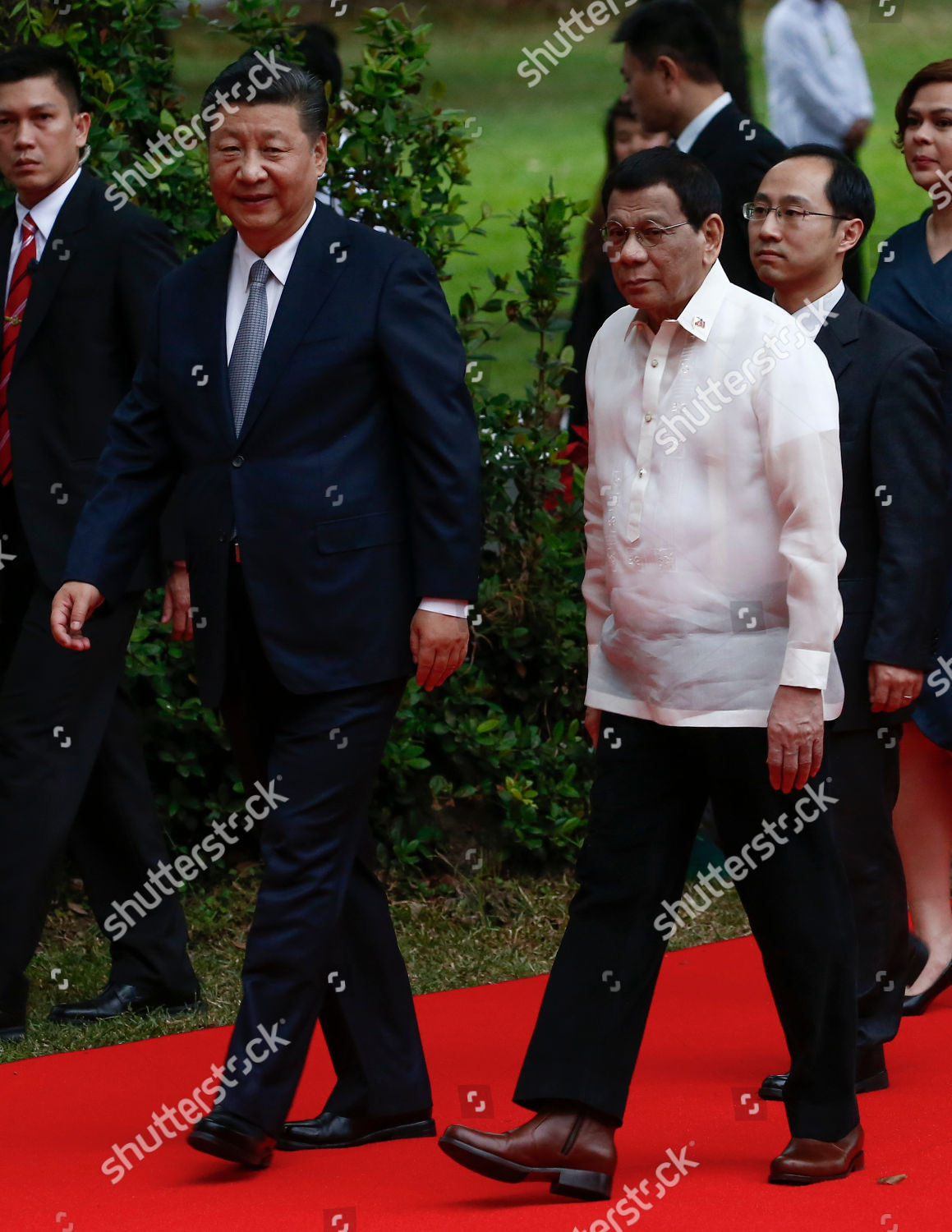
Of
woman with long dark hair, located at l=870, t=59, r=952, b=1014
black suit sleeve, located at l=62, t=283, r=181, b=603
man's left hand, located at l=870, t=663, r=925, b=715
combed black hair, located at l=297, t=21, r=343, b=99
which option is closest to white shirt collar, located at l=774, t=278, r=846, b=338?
woman with long dark hair, located at l=870, t=59, r=952, b=1014

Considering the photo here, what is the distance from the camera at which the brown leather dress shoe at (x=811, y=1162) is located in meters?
3.29

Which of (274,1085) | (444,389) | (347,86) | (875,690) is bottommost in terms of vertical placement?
(274,1085)

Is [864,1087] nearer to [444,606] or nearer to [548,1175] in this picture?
[548,1175]

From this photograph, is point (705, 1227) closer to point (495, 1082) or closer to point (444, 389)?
point (495, 1082)

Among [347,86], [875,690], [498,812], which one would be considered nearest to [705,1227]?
[875,690]

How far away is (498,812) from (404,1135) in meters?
2.21

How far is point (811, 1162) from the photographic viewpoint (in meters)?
3.29

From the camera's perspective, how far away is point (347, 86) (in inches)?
226

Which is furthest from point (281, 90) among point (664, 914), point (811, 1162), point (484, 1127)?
point (811, 1162)

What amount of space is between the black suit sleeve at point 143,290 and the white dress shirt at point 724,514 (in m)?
1.44

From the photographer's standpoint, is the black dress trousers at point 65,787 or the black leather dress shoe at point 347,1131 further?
the black dress trousers at point 65,787

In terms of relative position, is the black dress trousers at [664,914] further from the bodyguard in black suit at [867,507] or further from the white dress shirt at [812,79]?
the white dress shirt at [812,79]

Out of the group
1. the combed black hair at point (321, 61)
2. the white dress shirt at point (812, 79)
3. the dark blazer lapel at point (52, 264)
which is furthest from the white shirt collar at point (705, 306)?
the white dress shirt at point (812, 79)

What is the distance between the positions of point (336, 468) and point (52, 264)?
1358mm
